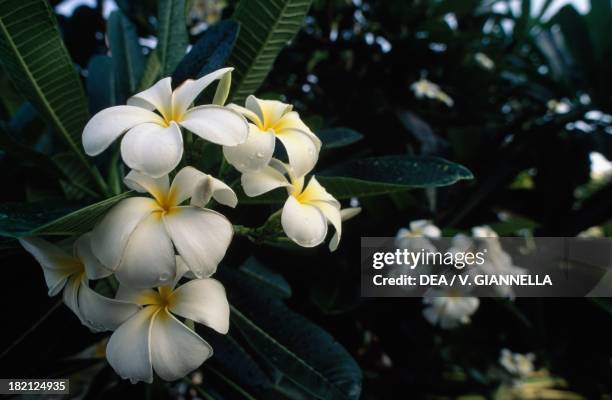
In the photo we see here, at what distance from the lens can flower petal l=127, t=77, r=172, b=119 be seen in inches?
20.1

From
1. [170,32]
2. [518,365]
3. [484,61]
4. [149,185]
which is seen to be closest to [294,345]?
[149,185]

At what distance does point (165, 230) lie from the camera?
0.44 metres

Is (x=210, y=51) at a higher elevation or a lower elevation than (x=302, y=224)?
higher

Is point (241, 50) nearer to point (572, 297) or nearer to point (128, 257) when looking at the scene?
point (128, 257)

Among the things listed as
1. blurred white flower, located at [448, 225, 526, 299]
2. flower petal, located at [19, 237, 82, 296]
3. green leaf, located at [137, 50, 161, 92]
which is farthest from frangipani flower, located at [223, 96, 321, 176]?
blurred white flower, located at [448, 225, 526, 299]

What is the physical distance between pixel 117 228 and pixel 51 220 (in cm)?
9

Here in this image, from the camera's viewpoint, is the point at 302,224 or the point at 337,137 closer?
the point at 302,224

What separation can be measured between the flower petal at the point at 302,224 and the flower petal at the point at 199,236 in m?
0.07

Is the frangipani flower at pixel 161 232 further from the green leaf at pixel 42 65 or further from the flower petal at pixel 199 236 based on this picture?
the green leaf at pixel 42 65

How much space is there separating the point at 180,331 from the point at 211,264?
3.4 inches

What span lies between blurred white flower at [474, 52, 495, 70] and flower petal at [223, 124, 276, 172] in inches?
60.1

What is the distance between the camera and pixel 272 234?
0.59 metres

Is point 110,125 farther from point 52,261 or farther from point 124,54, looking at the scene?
point 124,54

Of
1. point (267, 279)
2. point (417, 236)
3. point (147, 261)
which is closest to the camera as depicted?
point (147, 261)
